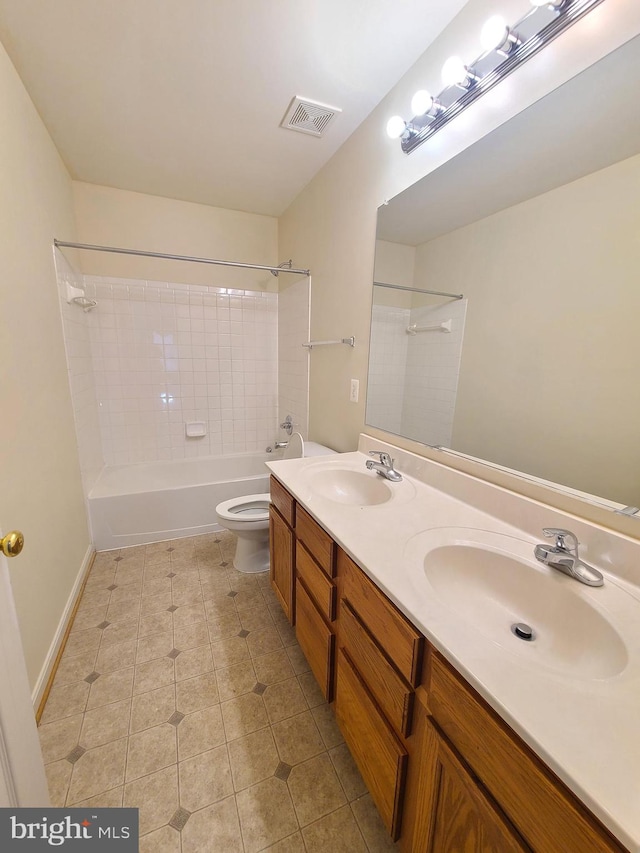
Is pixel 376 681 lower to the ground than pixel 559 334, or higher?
lower

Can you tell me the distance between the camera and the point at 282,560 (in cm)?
154

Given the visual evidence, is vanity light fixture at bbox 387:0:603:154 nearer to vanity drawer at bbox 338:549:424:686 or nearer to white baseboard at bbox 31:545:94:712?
vanity drawer at bbox 338:549:424:686

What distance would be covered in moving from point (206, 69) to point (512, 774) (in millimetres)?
2397

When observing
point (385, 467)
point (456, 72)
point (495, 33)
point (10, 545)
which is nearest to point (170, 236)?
point (456, 72)

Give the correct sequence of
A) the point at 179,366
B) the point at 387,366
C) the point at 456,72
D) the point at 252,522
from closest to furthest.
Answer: the point at 456,72 → the point at 387,366 → the point at 252,522 → the point at 179,366

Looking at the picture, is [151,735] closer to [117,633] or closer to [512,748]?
[117,633]

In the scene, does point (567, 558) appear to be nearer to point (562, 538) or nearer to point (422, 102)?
point (562, 538)

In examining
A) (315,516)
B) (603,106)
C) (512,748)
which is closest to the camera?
(512,748)

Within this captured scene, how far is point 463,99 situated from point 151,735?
2481 millimetres

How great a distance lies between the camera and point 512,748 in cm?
50

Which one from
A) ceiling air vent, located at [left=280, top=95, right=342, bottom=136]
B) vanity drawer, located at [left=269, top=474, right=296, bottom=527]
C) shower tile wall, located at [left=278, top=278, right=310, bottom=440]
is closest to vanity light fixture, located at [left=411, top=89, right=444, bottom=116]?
ceiling air vent, located at [left=280, top=95, right=342, bottom=136]

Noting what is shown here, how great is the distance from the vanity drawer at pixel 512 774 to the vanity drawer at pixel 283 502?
31.0 inches

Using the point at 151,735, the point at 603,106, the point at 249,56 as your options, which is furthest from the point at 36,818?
the point at 249,56

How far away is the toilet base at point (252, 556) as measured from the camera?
6.88ft
